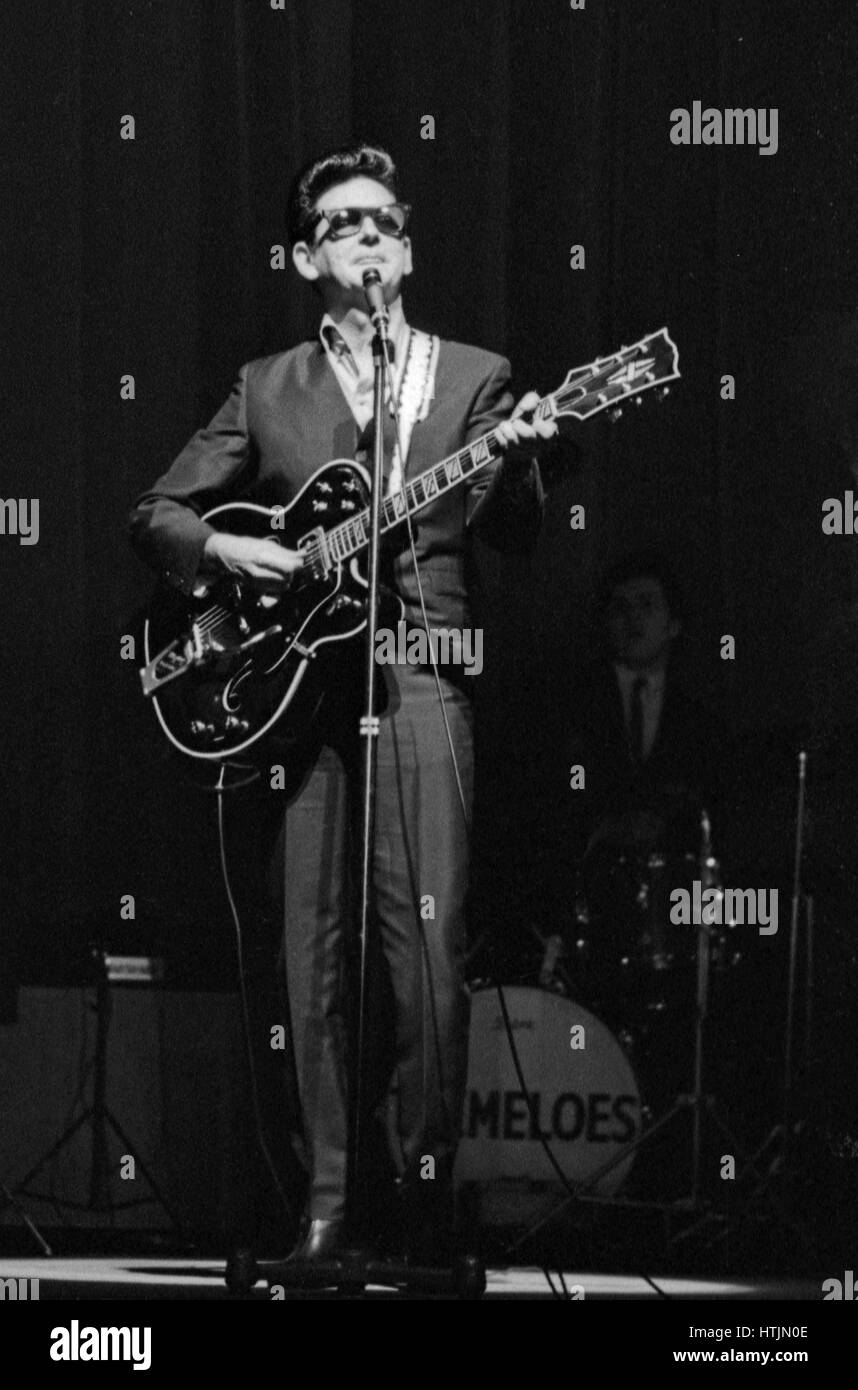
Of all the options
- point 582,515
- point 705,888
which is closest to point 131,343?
point 582,515

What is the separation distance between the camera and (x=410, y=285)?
4.29 meters

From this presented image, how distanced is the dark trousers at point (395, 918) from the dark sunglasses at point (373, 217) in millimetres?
814

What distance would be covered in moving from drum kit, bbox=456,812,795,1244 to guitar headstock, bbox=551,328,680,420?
1170 millimetres

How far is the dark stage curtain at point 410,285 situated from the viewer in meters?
4.22

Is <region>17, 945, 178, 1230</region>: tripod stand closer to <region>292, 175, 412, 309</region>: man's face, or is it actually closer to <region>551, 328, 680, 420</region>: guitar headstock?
<region>292, 175, 412, 309</region>: man's face

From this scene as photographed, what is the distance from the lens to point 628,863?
14.2 feet

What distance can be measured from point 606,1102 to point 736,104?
213 centimetres

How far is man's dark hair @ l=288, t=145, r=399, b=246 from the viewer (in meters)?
3.76

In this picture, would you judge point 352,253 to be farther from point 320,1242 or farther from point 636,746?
point 320,1242

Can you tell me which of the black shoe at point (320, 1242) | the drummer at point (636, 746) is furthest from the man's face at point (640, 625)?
the black shoe at point (320, 1242)

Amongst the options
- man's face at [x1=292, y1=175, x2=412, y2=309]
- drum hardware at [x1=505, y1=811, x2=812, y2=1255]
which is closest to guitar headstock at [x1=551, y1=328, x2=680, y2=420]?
man's face at [x1=292, y1=175, x2=412, y2=309]

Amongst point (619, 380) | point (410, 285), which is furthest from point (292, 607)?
point (410, 285)

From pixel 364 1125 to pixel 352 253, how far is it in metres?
1.58
